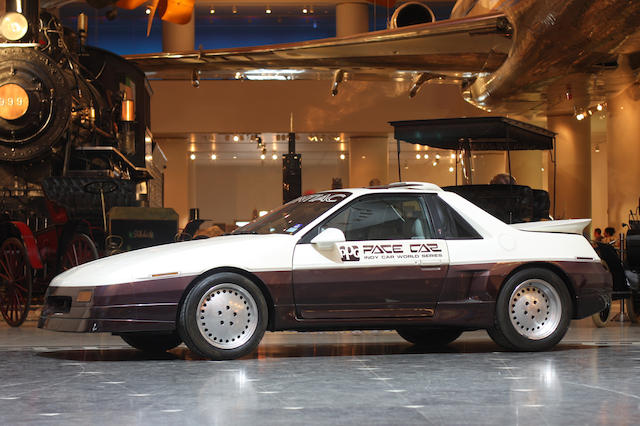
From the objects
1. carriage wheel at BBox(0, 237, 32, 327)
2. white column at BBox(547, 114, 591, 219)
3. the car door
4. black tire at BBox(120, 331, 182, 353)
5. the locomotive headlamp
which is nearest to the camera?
the car door

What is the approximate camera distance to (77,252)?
10.8m

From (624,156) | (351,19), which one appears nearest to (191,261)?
(624,156)

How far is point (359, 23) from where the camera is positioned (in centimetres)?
2498

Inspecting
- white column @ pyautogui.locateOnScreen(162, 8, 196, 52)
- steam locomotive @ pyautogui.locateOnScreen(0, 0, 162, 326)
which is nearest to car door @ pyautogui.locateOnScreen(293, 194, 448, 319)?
steam locomotive @ pyautogui.locateOnScreen(0, 0, 162, 326)

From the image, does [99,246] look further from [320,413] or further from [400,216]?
[320,413]

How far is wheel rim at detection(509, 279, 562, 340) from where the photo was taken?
6973 mm

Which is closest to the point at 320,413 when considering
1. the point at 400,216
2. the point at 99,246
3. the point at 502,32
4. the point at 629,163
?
the point at 400,216

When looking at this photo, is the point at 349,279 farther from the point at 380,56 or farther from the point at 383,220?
the point at 380,56

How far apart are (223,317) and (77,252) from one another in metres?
4.83

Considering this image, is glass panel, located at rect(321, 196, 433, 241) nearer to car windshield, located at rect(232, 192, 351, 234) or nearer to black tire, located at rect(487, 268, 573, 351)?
car windshield, located at rect(232, 192, 351, 234)

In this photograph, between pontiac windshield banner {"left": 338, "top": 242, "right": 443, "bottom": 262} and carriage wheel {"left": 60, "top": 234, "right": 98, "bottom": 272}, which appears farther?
carriage wheel {"left": 60, "top": 234, "right": 98, "bottom": 272}

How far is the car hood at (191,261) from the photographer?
21.0 feet

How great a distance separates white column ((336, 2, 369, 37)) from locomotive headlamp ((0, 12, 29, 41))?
45.8 ft

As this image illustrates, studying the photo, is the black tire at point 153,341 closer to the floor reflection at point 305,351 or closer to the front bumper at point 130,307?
the floor reflection at point 305,351
